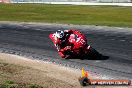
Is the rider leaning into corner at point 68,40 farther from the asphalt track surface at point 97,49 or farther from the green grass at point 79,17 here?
the green grass at point 79,17

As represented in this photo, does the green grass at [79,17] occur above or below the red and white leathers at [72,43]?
below

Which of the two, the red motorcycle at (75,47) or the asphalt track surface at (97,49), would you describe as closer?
the asphalt track surface at (97,49)

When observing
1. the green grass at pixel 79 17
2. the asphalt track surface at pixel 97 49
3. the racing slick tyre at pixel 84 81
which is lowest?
the green grass at pixel 79 17

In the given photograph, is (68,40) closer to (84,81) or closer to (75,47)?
A: (75,47)

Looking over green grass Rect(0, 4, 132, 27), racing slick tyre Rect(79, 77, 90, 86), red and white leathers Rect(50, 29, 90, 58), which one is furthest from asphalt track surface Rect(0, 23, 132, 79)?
green grass Rect(0, 4, 132, 27)

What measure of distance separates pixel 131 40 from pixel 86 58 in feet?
26.9

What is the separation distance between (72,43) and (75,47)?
1.11 ft

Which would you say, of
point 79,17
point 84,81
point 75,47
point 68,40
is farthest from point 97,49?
point 79,17

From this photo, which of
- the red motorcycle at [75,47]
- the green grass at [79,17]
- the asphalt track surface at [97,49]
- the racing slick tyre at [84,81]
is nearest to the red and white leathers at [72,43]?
the red motorcycle at [75,47]

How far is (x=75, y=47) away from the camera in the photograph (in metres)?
19.6

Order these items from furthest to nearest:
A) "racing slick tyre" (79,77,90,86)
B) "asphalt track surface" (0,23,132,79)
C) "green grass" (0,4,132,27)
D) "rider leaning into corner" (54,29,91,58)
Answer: "green grass" (0,4,132,27)
"rider leaning into corner" (54,29,91,58)
"asphalt track surface" (0,23,132,79)
"racing slick tyre" (79,77,90,86)

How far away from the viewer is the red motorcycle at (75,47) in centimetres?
1953

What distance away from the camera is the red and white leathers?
19516 millimetres

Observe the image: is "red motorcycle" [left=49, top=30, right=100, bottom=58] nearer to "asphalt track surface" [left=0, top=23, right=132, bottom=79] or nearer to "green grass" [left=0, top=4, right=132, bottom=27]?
"asphalt track surface" [left=0, top=23, right=132, bottom=79]
